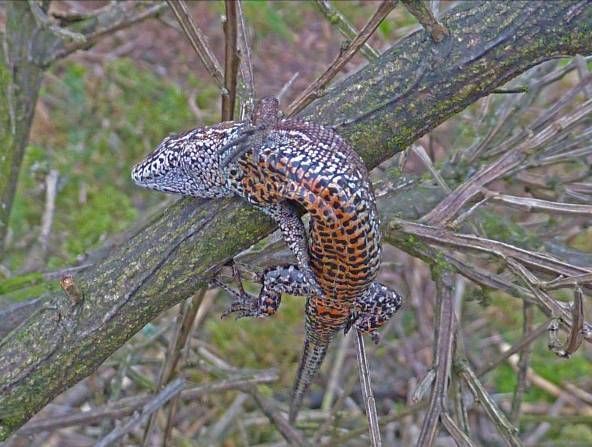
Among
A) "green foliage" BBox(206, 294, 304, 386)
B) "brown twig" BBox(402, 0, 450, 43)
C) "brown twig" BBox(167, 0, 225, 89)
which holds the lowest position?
"green foliage" BBox(206, 294, 304, 386)

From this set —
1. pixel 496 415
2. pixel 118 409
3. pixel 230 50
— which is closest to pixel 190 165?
pixel 230 50

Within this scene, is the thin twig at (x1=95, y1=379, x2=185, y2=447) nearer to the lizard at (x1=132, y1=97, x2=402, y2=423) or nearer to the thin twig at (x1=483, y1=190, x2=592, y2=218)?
the lizard at (x1=132, y1=97, x2=402, y2=423)

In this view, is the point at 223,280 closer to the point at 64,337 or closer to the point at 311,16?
the point at 64,337

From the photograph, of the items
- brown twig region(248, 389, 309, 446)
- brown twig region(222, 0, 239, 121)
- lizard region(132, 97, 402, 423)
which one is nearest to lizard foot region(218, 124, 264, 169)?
lizard region(132, 97, 402, 423)

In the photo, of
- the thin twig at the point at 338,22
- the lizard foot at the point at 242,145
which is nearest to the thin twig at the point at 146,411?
the lizard foot at the point at 242,145

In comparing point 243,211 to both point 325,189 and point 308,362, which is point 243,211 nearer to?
point 325,189

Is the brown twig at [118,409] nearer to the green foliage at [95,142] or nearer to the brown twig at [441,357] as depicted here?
the brown twig at [441,357]
